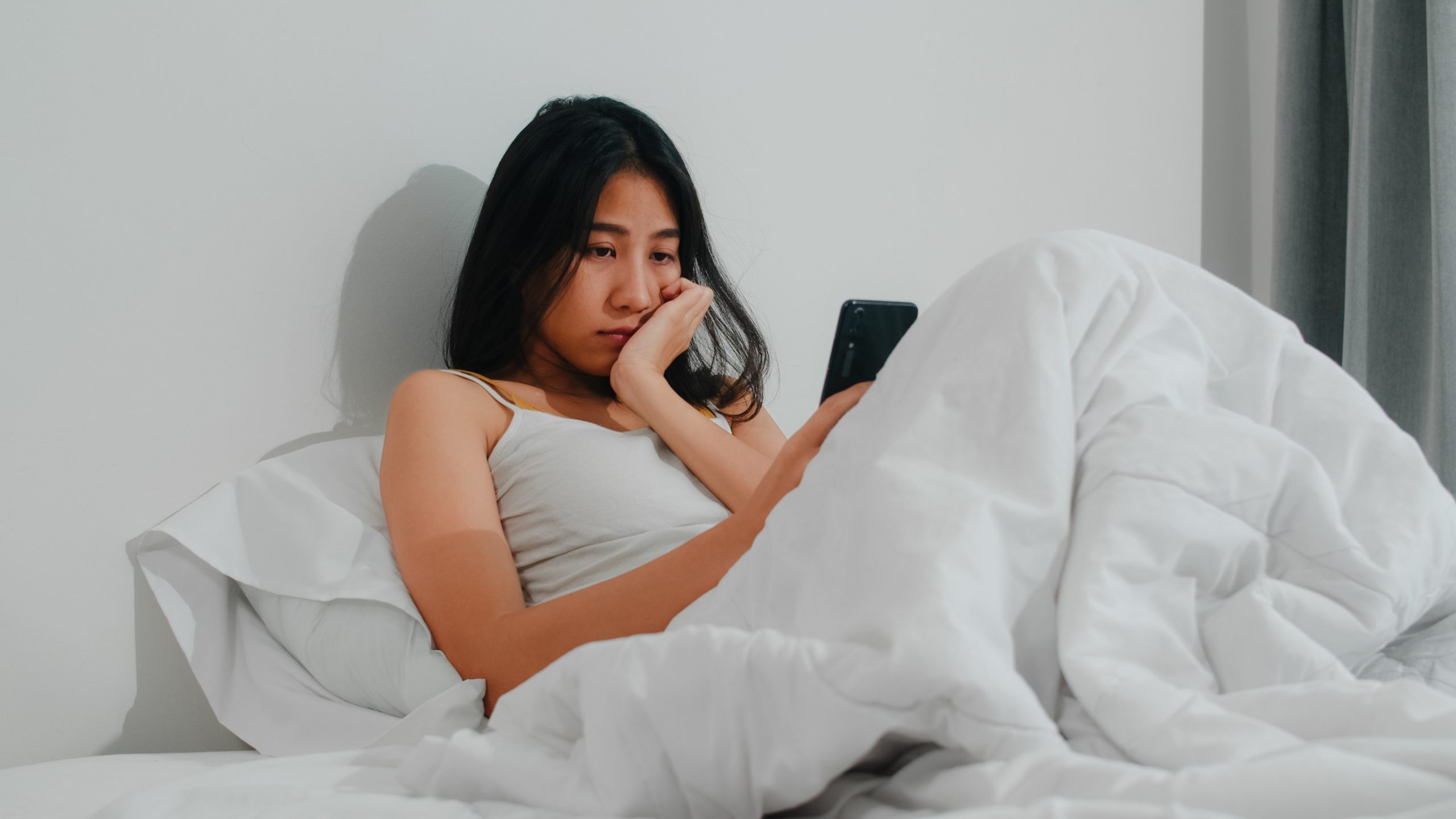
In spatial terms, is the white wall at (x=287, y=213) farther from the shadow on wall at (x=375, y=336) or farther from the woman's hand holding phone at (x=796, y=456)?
the woman's hand holding phone at (x=796, y=456)

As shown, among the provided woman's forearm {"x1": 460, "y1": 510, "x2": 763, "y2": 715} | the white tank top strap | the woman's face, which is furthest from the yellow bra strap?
woman's forearm {"x1": 460, "y1": 510, "x2": 763, "y2": 715}

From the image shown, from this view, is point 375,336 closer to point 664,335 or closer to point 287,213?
point 287,213

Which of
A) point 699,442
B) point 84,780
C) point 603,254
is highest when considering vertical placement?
point 603,254

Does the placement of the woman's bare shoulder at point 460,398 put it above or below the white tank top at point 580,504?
above

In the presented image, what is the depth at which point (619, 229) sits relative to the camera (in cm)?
123

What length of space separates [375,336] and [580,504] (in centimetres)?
36

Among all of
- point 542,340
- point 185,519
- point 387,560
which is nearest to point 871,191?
point 542,340

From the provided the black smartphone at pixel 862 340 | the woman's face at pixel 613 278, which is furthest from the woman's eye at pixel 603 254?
the black smartphone at pixel 862 340

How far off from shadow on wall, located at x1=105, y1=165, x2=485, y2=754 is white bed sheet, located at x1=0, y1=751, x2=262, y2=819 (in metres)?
0.12

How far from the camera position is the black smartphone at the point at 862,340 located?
0.96 meters

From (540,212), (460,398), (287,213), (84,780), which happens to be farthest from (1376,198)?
(84,780)

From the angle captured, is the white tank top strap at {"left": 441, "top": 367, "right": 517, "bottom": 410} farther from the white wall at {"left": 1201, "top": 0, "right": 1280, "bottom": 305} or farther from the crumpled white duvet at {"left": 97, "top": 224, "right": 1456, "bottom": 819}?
the white wall at {"left": 1201, "top": 0, "right": 1280, "bottom": 305}

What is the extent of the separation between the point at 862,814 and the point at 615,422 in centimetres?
87

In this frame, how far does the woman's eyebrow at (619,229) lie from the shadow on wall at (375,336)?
20 centimetres
